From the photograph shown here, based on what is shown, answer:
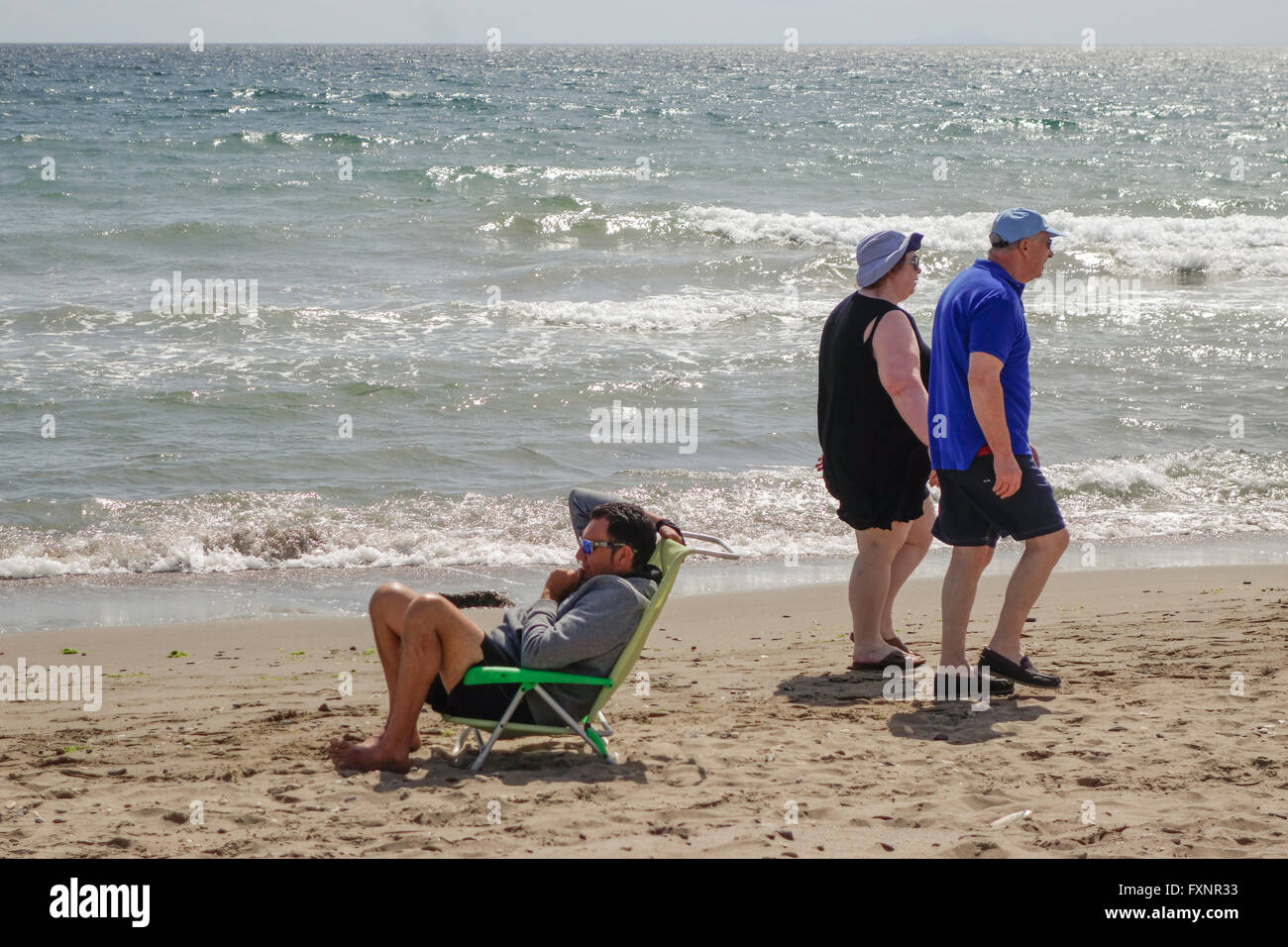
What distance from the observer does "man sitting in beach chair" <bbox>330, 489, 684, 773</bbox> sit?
13.3 feet

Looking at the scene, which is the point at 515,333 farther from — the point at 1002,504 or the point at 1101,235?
the point at 1101,235

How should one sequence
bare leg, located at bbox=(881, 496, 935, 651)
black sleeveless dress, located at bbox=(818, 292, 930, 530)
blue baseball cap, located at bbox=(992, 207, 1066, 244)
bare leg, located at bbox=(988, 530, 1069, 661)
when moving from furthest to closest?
bare leg, located at bbox=(881, 496, 935, 651) → black sleeveless dress, located at bbox=(818, 292, 930, 530) → bare leg, located at bbox=(988, 530, 1069, 661) → blue baseball cap, located at bbox=(992, 207, 1066, 244)

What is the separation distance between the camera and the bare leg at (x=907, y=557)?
215 inches

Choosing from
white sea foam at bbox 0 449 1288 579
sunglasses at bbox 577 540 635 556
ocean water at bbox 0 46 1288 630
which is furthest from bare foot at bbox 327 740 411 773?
white sea foam at bbox 0 449 1288 579

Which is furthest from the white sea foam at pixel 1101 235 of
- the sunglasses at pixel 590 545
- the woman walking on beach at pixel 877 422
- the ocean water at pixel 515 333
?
the sunglasses at pixel 590 545

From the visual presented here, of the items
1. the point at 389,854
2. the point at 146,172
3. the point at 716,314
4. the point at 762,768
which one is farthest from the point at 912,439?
the point at 146,172

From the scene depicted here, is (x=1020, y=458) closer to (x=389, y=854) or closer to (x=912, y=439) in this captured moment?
(x=912, y=439)

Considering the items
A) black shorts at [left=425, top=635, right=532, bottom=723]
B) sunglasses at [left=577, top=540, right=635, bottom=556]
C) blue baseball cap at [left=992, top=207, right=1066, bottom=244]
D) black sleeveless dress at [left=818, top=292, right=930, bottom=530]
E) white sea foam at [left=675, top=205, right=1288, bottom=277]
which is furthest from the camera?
white sea foam at [left=675, top=205, right=1288, bottom=277]

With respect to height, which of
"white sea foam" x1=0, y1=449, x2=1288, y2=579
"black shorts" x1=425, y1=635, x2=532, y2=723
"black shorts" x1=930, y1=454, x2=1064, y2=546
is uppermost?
"black shorts" x1=930, y1=454, x2=1064, y2=546

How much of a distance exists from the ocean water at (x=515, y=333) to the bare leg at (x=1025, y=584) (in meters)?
3.09

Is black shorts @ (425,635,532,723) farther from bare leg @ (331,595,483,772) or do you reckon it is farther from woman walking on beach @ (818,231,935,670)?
woman walking on beach @ (818,231,935,670)

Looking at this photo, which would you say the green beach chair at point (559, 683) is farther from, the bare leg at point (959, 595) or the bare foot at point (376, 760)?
the bare leg at point (959, 595)

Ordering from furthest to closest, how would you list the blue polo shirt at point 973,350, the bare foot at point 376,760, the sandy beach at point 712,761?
the blue polo shirt at point 973,350, the bare foot at point 376,760, the sandy beach at point 712,761
